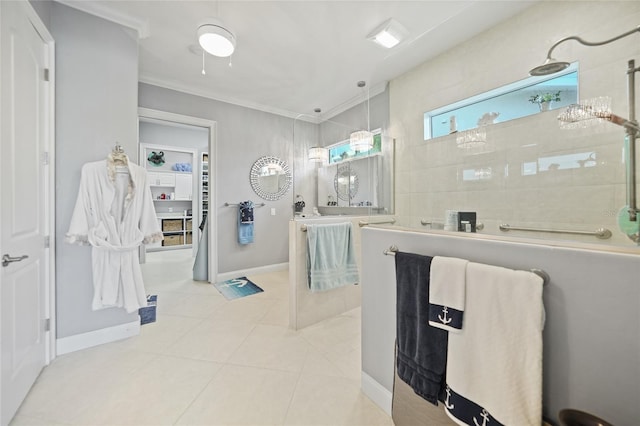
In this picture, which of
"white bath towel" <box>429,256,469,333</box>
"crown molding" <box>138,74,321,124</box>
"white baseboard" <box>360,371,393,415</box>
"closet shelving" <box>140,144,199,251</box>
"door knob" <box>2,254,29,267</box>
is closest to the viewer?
"white bath towel" <box>429,256,469,333</box>

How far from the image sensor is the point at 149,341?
2053mm

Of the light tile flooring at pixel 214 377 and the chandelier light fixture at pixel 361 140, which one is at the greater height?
the chandelier light fixture at pixel 361 140

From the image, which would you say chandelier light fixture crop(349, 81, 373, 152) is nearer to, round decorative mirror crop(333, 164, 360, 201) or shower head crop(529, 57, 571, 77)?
round decorative mirror crop(333, 164, 360, 201)

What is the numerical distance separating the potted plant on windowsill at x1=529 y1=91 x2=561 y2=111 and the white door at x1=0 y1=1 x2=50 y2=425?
10.3 feet

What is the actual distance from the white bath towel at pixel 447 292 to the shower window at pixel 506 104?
4.96 ft

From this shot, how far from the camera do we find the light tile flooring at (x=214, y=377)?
132 centimetres

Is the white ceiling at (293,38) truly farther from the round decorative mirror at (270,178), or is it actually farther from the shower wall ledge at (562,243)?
the shower wall ledge at (562,243)

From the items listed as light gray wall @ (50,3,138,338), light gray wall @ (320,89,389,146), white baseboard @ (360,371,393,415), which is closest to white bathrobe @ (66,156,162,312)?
light gray wall @ (50,3,138,338)

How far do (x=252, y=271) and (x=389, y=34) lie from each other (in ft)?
11.7

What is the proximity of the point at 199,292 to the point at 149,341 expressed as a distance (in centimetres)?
115

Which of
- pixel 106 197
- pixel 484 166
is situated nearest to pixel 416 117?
pixel 484 166

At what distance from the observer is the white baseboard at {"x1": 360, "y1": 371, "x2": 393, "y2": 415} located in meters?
1.34

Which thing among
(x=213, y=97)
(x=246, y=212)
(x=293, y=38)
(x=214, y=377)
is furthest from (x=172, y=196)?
(x=214, y=377)

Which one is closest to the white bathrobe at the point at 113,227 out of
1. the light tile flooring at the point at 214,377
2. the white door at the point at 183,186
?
the light tile flooring at the point at 214,377
